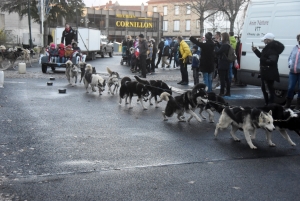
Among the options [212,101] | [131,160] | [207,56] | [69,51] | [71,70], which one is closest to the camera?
[131,160]

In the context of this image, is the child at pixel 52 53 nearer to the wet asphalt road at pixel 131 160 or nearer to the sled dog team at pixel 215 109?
the sled dog team at pixel 215 109

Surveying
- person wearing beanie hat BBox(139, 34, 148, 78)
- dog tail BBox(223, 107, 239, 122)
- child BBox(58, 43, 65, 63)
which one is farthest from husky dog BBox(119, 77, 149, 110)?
child BBox(58, 43, 65, 63)

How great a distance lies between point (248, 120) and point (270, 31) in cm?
555

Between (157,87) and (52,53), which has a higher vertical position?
(52,53)

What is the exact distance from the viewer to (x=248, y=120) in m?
7.62

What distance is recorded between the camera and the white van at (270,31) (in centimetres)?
1179

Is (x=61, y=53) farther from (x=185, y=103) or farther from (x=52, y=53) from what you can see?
(x=185, y=103)

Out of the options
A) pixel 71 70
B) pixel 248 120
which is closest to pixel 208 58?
pixel 71 70

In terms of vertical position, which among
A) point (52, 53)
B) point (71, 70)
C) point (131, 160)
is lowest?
point (131, 160)

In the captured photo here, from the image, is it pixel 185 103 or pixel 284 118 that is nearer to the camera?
pixel 284 118

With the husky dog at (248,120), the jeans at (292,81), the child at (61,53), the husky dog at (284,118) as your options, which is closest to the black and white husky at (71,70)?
the child at (61,53)

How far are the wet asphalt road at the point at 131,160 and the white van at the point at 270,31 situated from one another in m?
2.76

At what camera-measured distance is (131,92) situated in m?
11.9

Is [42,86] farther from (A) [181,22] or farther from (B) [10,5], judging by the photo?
(A) [181,22]
